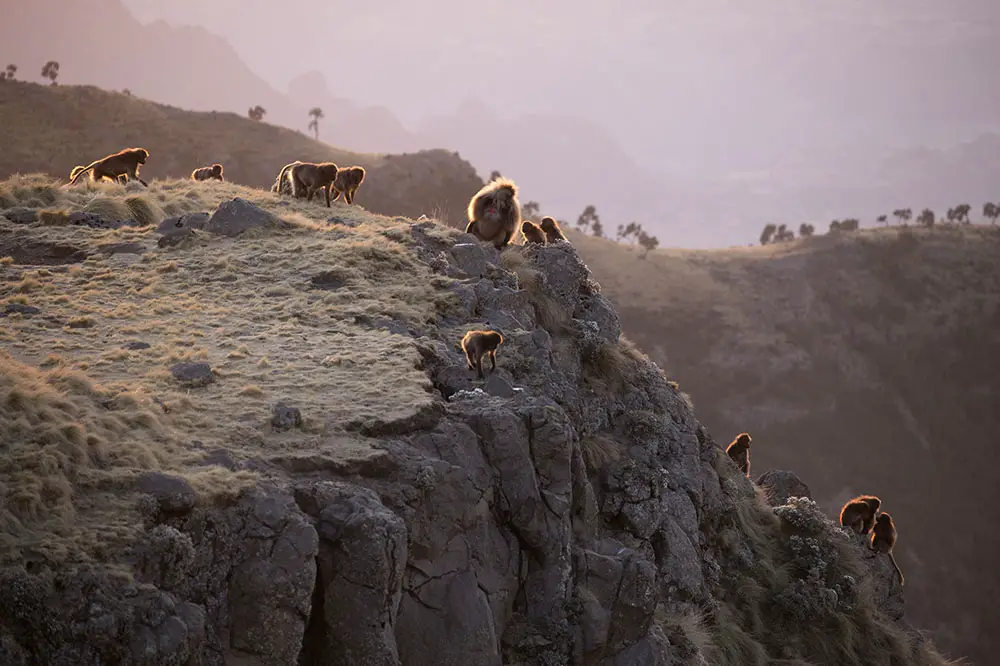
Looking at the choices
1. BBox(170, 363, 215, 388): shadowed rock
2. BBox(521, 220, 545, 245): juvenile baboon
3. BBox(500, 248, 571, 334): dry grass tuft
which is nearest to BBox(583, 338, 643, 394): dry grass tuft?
BBox(500, 248, 571, 334): dry grass tuft

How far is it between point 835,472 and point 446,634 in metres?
65.6

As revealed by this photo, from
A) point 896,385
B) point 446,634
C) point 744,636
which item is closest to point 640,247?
point 896,385

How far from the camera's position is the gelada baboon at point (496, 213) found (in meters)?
19.5

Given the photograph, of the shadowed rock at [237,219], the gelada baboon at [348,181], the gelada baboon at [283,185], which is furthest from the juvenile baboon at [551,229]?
the gelada baboon at [283,185]

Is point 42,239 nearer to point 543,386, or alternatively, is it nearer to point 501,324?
point 501,324

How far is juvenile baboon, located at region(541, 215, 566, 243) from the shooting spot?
68.8 feet

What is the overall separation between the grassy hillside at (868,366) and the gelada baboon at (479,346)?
55.9 metres

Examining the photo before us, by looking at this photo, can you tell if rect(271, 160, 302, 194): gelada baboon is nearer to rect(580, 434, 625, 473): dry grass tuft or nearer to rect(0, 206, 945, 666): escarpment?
rect(0, 206, 945, 666): escarpment

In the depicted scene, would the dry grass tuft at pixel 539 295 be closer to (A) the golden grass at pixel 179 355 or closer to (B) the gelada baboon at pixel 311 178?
(A) the golden grass at pixel 179 355

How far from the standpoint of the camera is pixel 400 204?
74.7 meters

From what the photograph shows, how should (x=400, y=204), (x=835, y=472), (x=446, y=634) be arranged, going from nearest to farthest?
(x=446, y=634), (x=835, y=472), (x=400, y=204)

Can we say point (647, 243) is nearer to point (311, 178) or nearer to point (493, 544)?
point (311, 178)

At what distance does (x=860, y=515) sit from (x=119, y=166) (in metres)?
21.9

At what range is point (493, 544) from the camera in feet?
40.0
